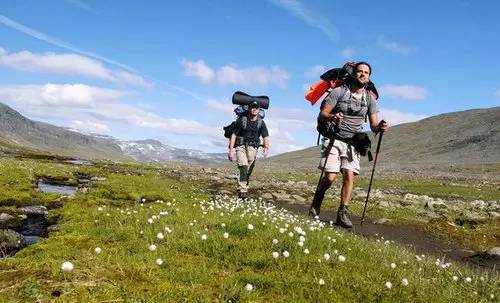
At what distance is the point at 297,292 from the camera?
7.19 m

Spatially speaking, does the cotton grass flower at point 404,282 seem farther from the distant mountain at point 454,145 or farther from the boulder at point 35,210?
the distant mountain at point 454,145

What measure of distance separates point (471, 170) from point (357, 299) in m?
102

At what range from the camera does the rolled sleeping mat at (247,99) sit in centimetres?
2034

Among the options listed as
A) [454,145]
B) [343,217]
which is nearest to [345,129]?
[343,217]

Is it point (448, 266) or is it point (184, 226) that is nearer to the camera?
point (448, 266)

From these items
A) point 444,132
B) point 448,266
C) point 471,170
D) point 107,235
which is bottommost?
point 107,235

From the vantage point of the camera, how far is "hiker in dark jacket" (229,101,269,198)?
814 inches

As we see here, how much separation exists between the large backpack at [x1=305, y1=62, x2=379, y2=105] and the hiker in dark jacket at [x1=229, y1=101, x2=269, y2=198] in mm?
5153

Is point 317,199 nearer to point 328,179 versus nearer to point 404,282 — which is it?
point 328,179

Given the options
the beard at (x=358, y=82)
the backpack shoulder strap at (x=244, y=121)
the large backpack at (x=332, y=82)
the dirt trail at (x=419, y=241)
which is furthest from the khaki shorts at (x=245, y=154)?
the beard at (x=358, y=82)

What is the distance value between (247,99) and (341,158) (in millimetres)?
6917

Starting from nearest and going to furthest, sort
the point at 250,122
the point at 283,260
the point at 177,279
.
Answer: the point at 177,279 → the point at 283,260 → the point at 250,122

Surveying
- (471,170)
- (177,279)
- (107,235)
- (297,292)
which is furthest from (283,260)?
(471,170)

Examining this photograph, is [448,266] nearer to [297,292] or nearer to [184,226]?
[297,292]
